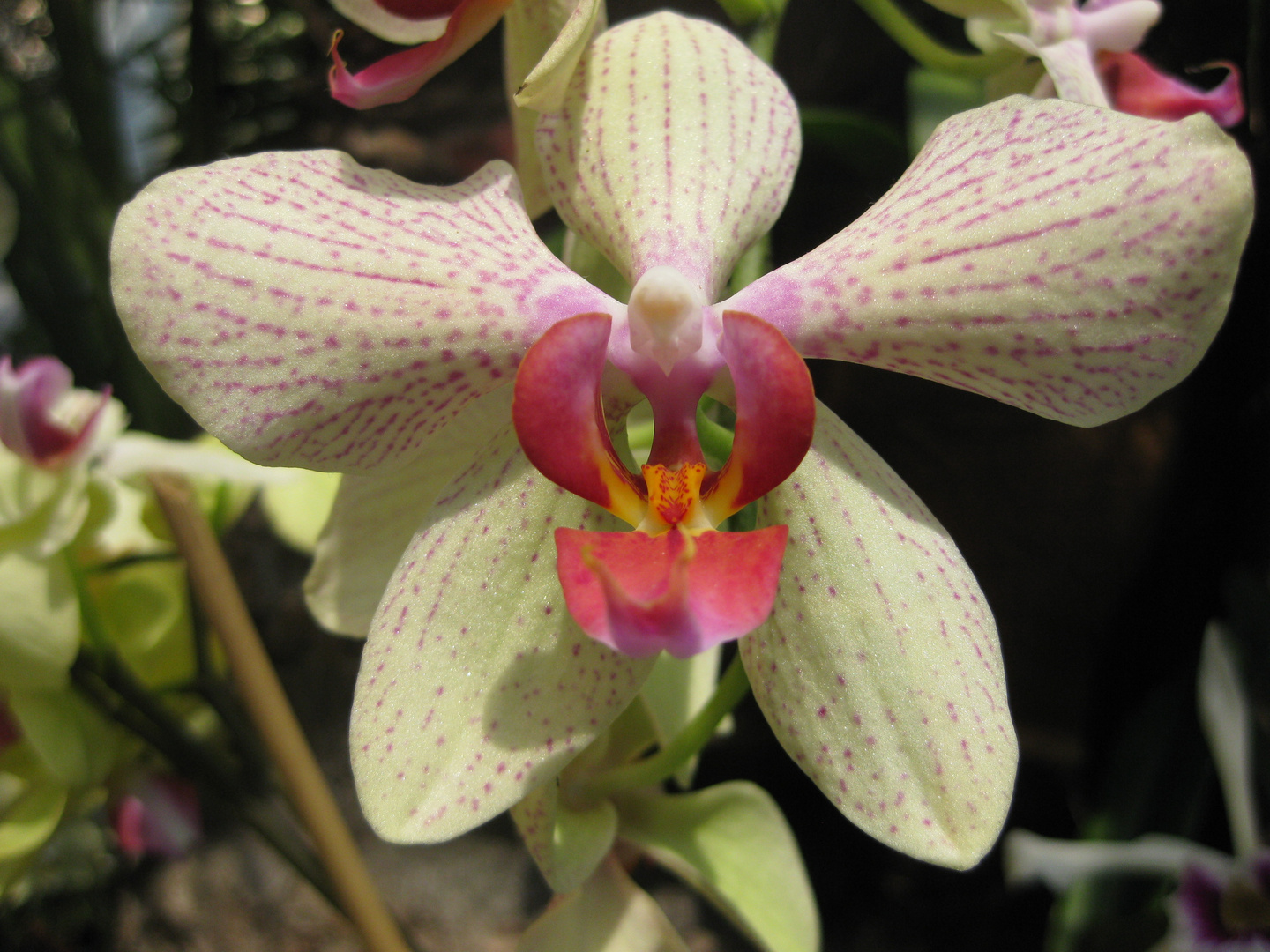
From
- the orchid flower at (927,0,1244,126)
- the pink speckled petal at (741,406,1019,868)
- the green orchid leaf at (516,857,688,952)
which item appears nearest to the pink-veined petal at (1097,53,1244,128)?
the orchid flower at (927,0,1244,126)

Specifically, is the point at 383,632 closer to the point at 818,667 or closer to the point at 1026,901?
the point at 818,667

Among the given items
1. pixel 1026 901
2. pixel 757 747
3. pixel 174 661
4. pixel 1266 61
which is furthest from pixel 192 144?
pixel 1026 901

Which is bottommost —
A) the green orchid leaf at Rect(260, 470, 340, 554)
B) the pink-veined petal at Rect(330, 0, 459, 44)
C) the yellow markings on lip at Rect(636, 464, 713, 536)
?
the green orchid leaf at Rect(260, 470, 340, 554)

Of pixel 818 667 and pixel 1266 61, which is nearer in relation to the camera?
pixel 818 667

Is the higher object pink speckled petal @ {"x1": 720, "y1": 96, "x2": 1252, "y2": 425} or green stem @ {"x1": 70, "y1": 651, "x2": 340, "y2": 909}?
pink speckled petal @ {"x1": 720, "y1": 96, "x2": 1252, "y2": 425}

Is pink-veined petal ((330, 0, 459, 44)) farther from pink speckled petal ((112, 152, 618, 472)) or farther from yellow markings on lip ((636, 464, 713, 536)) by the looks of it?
yellow markings on lip ((636, 464, 713, 536))

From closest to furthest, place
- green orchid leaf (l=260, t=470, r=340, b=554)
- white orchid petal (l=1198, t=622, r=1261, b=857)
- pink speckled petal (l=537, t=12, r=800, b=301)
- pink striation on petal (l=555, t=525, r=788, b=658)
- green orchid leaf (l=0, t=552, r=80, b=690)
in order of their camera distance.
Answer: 1. pink striation on petal (l=555, t=525, r=788, b=658)
2. pink speckled petal (l=537, t=12, r=800, b=301)
3. green orchid leaf (l=0, t=552, r=80, b=690)
4. green orchid leaf (l=260, t=470, r=340, b=554)
5. white orchid petal (l=1198, t=622, r=1261, b=857)
